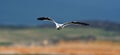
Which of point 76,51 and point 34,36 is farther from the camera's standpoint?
point 34,36

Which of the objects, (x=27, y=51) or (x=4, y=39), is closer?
(x=27, y=51)

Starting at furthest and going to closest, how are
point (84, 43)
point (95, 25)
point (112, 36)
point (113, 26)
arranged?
point (113, 26) < point (95, 25) < point (112, 36) < point (84, 43)

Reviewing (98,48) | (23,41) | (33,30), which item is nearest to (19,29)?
(33,30)

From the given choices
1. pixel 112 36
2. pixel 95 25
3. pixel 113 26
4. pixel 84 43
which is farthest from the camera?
pixel 113 26

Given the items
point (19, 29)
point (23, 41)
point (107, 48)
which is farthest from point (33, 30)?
point (107, 48)

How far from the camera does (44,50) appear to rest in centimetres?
4994

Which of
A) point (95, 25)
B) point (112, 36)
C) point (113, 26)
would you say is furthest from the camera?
point (113, 26)

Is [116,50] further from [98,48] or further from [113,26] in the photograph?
[113,26]

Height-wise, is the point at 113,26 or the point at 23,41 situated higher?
the point at 113,26

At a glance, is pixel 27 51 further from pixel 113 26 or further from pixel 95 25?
pixel 113 26

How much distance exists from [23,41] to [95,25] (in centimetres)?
1099

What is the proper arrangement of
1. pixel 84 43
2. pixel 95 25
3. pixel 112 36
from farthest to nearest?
A: 1. pixel 95 25
2. pixel 112 36
3. pixel 84 43

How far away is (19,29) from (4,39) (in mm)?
2237

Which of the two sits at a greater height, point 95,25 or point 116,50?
point 95,25
